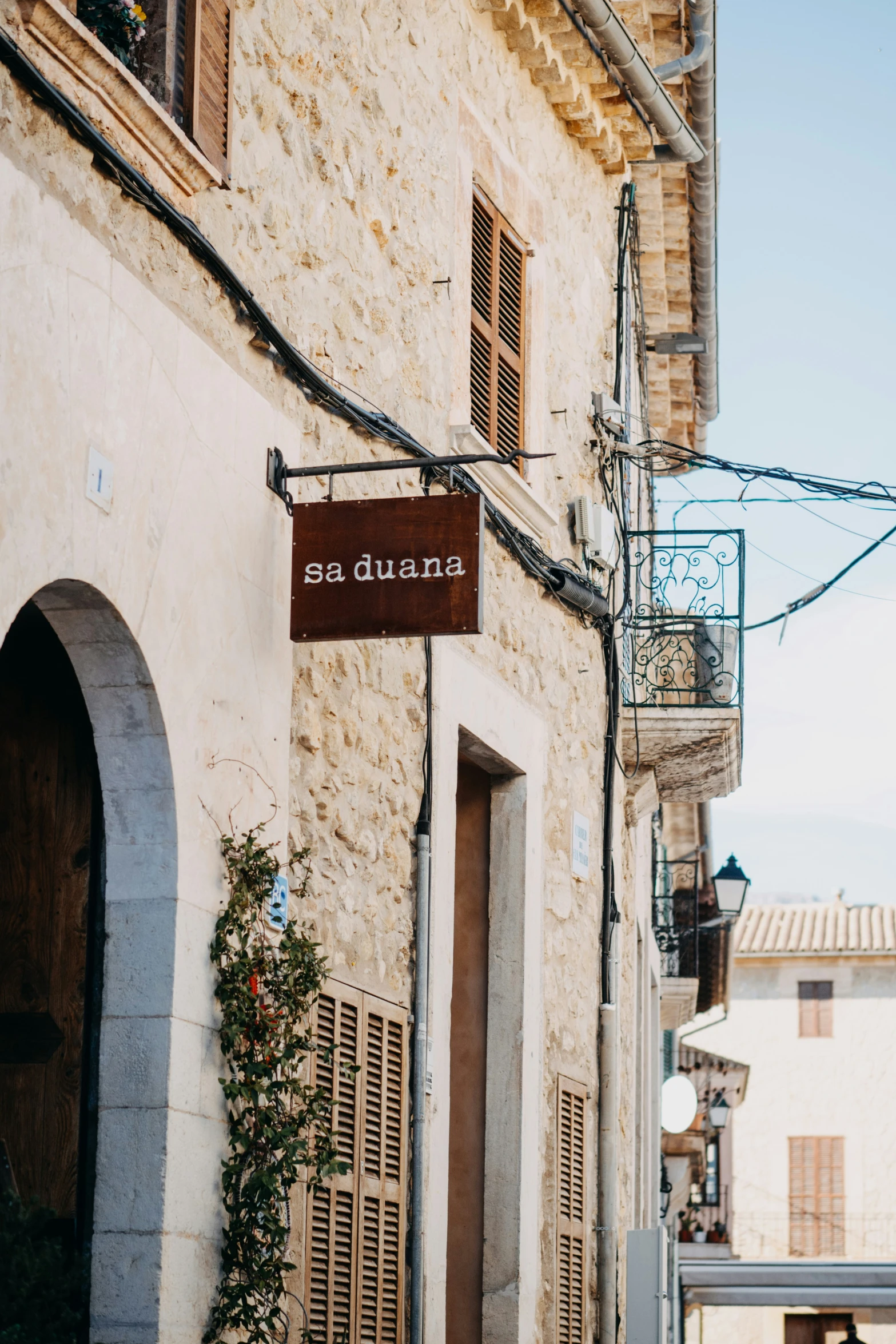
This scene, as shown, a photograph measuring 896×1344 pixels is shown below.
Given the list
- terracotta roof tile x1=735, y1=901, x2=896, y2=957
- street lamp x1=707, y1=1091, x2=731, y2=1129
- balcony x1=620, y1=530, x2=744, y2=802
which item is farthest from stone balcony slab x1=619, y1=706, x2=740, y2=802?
terracotta roof tile x1=735, y1=901, x2=896, y2=957

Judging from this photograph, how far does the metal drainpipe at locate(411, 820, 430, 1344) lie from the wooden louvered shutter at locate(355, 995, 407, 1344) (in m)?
0.07

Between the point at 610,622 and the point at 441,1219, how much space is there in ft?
13.7

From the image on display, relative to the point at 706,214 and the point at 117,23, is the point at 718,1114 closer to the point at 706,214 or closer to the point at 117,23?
the point at 706,214

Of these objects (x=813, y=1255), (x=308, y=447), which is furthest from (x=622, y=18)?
(x=813, y=1255)

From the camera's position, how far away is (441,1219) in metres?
7.85

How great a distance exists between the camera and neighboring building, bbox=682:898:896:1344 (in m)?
38.1

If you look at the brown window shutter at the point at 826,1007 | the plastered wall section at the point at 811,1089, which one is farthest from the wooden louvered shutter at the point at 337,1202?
the brown window shutter at the point at 826,1007

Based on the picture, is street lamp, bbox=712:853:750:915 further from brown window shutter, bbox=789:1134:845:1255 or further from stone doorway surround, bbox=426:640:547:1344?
brown window shutter, bbox=789:1134:845:1255

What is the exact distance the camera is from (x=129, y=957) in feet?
18.8

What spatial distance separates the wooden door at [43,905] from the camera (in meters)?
6.08

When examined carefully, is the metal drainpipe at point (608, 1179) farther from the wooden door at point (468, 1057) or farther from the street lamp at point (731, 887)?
the street lamp at point (731, 887)

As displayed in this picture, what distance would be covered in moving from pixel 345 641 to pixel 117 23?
101 inches

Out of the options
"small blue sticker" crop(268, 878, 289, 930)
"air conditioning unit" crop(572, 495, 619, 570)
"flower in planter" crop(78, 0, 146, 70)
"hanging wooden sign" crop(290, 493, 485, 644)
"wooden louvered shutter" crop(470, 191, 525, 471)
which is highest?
"wooden louvered shutter" crop(470, 191, 525, 471)

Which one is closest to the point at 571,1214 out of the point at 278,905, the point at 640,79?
the point at 278,905
